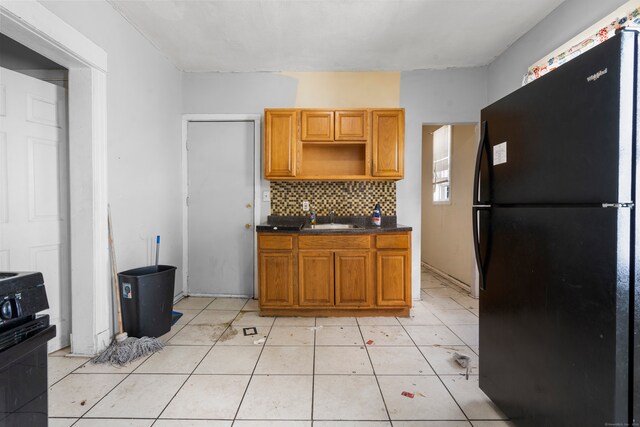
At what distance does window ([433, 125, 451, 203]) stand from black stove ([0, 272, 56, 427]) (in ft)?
14.9

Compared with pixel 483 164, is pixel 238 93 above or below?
above

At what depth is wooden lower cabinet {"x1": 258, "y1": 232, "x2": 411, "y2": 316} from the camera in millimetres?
2861

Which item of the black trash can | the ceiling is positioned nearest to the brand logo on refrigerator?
the ceiling

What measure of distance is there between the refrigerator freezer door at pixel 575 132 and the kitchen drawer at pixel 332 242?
1.53m

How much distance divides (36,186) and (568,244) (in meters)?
3.24

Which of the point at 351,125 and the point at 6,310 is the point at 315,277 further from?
the point at 6,310

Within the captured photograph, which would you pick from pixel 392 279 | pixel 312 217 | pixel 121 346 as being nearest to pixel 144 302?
pixel 121 346

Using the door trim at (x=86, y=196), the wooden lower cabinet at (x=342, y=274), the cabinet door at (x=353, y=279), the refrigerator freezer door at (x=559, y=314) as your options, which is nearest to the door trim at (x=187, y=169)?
the wooden lower cabinet at (x=342, y=274)

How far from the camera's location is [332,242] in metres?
2.87

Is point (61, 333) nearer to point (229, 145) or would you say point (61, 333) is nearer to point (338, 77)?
point (229, 145)

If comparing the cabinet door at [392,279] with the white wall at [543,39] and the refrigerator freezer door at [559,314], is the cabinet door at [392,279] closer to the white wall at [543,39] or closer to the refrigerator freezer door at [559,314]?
the refrigerator freezer door at [559,314]

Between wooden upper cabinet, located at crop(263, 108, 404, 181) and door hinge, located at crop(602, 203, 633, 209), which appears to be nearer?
door hinge, located at crop(602, 203, 633, 209)

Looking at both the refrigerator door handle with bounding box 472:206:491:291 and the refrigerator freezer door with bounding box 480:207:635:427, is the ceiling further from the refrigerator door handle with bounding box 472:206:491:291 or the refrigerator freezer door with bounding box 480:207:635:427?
→ the refrigerator freezer door with bounding box 480:207:635:427

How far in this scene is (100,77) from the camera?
214 cm
